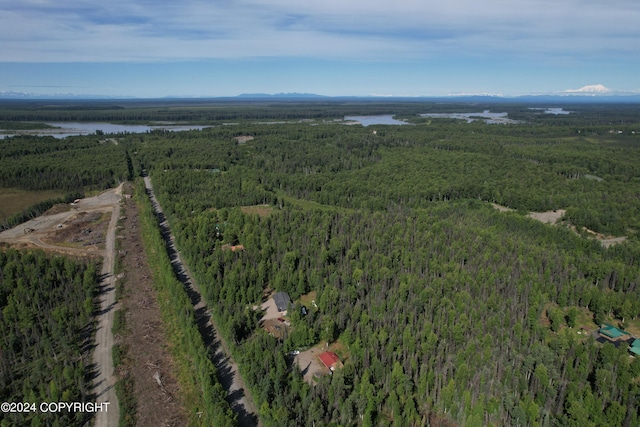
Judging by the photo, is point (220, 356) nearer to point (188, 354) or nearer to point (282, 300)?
point (188, 354)

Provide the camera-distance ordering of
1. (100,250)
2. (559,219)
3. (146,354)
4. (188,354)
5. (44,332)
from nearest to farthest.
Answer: (188,354), (146,354), (44,332), (100,250), (559,219)

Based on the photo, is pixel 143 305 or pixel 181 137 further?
pixel 181 137

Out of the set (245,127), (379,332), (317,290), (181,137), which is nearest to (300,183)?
(317,290)

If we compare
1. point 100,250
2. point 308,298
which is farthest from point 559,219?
point 100,250

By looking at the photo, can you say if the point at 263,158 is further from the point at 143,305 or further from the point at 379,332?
the point at 379,332

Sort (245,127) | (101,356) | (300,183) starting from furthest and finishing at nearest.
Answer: (245,127), (300,183), (101,356)

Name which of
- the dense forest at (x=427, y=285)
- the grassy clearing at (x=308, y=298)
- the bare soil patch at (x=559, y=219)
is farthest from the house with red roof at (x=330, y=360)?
the bare soil patch at (x=559, y=219)

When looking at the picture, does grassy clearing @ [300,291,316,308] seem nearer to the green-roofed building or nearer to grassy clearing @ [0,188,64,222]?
the green-roofed building

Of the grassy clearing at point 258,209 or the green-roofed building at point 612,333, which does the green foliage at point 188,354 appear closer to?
the grassy clearing at point 258,209

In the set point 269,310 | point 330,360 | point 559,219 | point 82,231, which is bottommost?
point 269,310
